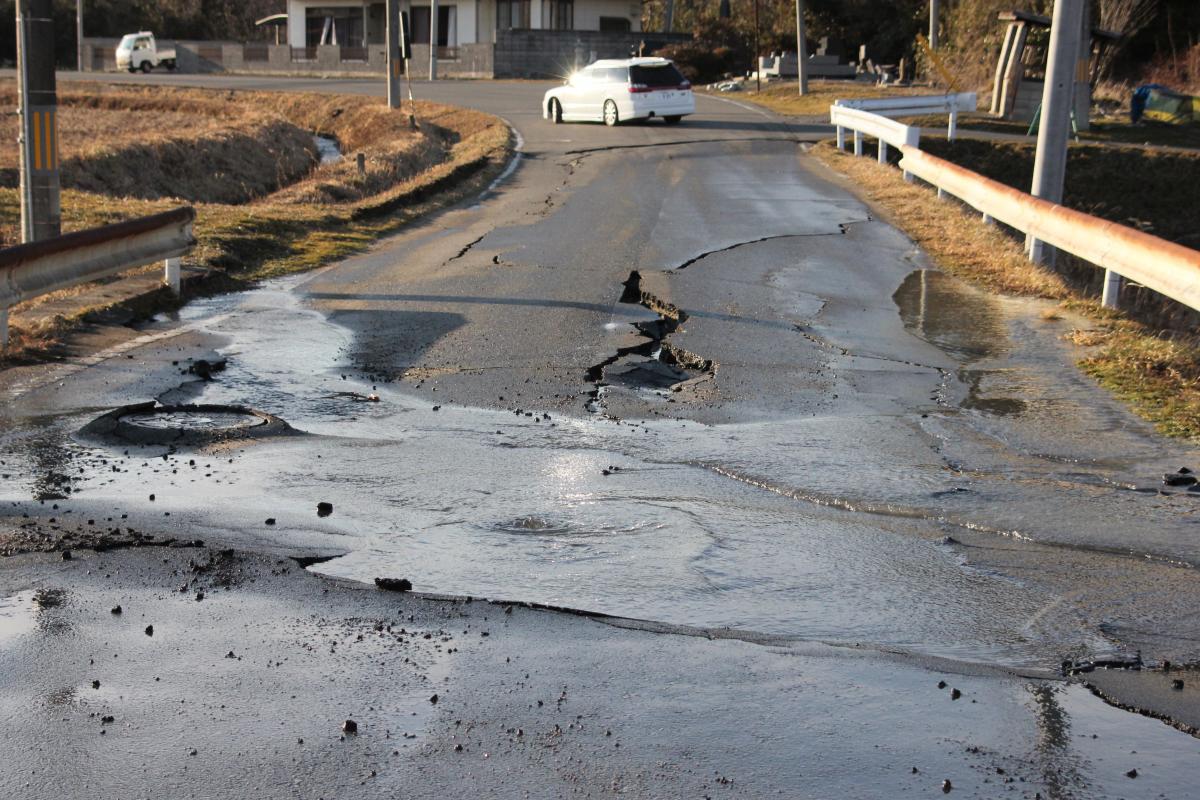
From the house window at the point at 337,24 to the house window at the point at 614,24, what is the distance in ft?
45.1

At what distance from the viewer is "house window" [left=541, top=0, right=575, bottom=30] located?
69.9m

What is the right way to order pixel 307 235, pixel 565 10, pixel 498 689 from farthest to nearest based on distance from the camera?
1. pixel 565 10
2. pixel 307 235
3. pixel 498 689

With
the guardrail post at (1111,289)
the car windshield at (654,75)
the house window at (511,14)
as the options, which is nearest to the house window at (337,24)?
the house window at (511,14)

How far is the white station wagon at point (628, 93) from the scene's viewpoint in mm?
33969

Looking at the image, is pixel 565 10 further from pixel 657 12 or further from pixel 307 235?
pixel 307 235

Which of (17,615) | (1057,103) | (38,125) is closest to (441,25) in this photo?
(1057,103)

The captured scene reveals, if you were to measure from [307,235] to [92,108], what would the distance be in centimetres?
3530

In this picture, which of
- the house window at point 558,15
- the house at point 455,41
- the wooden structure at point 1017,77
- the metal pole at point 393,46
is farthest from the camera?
the house window at point 558,15

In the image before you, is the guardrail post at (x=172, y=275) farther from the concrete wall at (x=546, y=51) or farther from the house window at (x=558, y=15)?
the house window at (x=558, y=15)

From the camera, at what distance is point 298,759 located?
13.2 ft

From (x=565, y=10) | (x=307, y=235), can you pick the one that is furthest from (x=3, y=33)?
(x=307, y=235)

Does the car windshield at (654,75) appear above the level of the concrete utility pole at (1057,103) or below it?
above

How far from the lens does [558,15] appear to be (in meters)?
70.6

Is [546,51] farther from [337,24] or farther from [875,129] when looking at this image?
[875,129]
